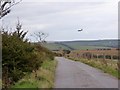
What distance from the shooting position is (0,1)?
2709 centimetres

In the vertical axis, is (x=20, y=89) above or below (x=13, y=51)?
below

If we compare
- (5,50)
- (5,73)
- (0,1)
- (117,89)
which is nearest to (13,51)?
(5,50)

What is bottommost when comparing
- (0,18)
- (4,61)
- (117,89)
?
(117,89)

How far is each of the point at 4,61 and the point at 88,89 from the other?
4957 millimetres

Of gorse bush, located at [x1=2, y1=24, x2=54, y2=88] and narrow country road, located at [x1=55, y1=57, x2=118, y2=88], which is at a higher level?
gorse bush, located at [x1=2, y1=24, x2=54, y2=88]

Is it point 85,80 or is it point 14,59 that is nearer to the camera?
point 14,59

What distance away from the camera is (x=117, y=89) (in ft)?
58.1

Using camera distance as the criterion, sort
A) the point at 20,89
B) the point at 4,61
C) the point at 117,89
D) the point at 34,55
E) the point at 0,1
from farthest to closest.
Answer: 1. the point at 0,1
2. the point at 34,55
3. the point at 4,61
4. the point at 117,89
5. the point at 20,89

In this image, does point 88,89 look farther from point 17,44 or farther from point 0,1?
point 0,1

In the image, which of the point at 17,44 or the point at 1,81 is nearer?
the point at 1,81

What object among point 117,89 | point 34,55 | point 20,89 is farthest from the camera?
point 34,55

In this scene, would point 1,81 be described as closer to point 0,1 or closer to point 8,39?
point 8,39

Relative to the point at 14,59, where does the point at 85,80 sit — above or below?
below

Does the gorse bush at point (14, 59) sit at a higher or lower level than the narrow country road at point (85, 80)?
higher
